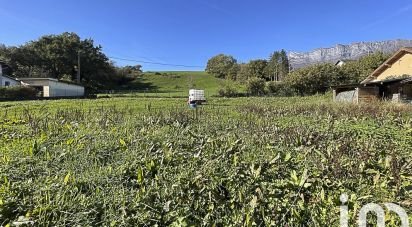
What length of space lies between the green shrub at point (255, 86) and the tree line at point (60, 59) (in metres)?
25.6

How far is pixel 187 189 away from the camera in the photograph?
128 inches

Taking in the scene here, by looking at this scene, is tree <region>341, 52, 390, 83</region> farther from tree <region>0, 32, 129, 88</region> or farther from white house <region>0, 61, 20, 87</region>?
white house <region>0, 61, 20, 87</region>

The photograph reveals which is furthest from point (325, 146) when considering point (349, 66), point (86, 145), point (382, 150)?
point (349, 66)

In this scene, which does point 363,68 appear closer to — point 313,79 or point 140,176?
point 313,79

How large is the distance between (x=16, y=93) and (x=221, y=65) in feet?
158

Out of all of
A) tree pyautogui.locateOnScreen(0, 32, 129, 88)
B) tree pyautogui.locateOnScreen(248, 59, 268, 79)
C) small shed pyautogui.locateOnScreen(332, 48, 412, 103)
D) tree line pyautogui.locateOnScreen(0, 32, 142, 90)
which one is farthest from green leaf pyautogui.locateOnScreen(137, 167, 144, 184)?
tree pyautogui.locateOnScreen(248, 59, 268, 79)

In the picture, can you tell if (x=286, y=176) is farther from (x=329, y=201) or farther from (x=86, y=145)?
(x=86, y=145)

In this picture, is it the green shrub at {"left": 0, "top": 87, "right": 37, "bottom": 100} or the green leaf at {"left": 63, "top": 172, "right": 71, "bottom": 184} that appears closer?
the green leaf at {"left": 63, "top": 172, "right": 71, "bottom": 184}

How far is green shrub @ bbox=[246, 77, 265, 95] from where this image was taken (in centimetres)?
3712

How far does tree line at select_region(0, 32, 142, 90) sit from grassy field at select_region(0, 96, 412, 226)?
144ft

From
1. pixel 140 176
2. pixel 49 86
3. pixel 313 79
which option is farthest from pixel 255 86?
pixel 140 176

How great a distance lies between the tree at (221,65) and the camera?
218 ft

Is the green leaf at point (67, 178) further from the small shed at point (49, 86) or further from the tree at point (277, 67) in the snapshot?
the tree at point (277, 67)

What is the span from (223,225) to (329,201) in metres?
1.21
